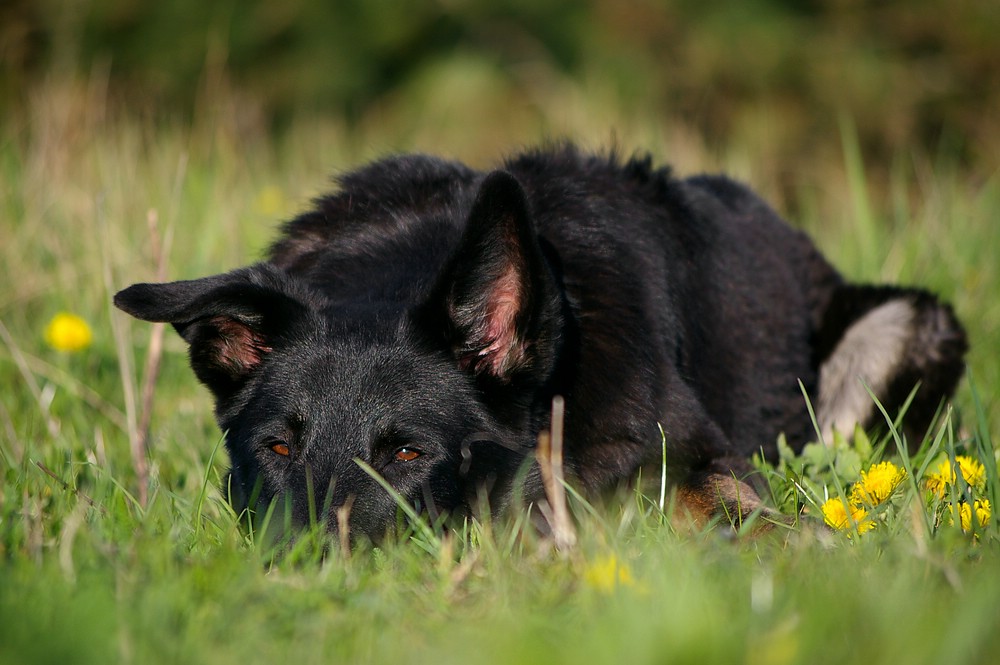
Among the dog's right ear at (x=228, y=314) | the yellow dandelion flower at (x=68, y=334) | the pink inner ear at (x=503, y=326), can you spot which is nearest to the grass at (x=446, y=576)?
the yellow dandelion flower at (x=68, y=334)

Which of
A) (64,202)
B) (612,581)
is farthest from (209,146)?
(612,581)

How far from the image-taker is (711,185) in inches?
196

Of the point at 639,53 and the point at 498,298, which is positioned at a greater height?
the point at 639,53

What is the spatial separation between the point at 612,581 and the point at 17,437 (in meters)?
2.85

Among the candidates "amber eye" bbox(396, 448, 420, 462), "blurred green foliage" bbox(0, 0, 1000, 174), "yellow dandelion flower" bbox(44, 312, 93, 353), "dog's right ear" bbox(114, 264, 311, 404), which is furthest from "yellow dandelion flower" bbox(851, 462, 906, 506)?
A: "blurred green foliage" bbox(0, 0, 1000, 174)

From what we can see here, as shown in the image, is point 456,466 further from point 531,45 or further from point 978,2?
point 978,2

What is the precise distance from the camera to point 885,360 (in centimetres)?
477

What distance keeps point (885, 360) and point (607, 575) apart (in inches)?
116

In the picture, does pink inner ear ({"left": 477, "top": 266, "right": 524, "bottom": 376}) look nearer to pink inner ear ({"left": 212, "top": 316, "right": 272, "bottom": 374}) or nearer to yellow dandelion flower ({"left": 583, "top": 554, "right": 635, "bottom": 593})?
pink inner ear ({"left": 212, "top": 316, "right": 272, "bottom": 374})

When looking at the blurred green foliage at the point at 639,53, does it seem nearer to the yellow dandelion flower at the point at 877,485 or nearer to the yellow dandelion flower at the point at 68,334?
the yellow dandelion flower at the point at 68,334

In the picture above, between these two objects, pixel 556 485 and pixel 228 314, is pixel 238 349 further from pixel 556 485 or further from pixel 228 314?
pixel 556 485

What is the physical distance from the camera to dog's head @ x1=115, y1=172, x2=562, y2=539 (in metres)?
2.82

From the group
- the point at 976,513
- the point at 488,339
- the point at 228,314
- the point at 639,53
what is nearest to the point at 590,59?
the point at 639,53

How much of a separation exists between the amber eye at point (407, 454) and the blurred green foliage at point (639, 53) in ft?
39.3
